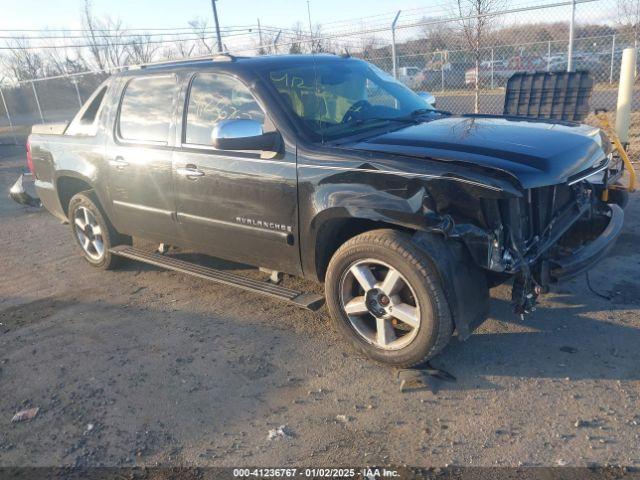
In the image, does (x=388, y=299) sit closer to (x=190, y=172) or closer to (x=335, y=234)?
(x=335, y=234)

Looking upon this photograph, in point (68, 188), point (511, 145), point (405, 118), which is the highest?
point (405, 118)

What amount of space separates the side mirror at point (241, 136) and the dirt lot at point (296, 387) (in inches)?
55.4

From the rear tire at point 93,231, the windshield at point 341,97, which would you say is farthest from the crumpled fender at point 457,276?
the rear tire at point 93,231

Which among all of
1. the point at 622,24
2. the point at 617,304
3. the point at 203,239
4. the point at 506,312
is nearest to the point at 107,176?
the point at 203,239

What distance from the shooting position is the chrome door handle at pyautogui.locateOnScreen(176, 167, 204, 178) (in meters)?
4.10

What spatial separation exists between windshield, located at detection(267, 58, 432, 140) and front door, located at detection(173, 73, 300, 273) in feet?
0.95

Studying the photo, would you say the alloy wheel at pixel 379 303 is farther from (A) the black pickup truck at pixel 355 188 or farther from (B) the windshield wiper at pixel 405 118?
(B) the windshield wiper at pixel 405 118

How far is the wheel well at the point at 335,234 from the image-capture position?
137 inches

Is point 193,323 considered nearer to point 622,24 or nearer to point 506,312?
point 506,312

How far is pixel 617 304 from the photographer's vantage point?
155 inches

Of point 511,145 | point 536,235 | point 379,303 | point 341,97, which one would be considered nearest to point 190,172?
point 341,97

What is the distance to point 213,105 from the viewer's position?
4.11 metres

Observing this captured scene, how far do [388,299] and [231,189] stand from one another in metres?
1.47

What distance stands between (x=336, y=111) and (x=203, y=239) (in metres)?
1.51
